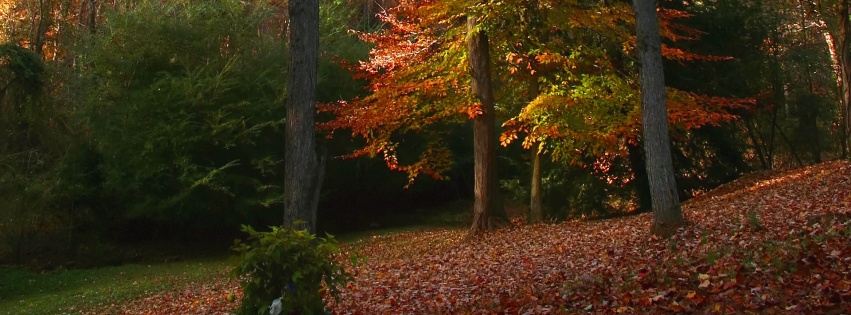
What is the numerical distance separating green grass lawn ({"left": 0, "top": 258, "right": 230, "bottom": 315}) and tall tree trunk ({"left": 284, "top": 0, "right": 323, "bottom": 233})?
4.99 meters

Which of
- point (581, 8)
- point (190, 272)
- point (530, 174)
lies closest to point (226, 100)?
point (190, 272)

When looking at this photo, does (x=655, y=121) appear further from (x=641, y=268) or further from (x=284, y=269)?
(x=284, y=269)

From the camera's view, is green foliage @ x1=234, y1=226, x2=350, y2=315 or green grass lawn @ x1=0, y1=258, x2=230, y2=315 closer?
green foliage @ x1=234, y1=226, x2=350, y2=315

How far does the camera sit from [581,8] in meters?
17.6

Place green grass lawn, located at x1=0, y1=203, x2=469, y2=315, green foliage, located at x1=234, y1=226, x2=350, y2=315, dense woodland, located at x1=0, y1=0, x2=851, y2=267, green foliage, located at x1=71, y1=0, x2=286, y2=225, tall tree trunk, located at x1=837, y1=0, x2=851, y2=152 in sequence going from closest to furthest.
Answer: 1. green foliage, located at x1=234, y1=226, x2=350, y2=315
2. green grass lawn, located at x1=0, y1=203, x2=469, y2=315
3. tall tree trunk, located at x1=837, y1=0, x2=851, y2=152
4. dense woodland, located at x1=0, y1=0, x2=851, y2=267
5. green foliage, located at x1=71, y1=0, x2=286, y2=225

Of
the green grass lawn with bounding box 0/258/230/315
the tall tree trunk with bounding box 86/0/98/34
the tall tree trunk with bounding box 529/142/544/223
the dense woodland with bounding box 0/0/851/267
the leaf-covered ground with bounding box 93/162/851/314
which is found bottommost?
the green grass lawn with bounding box 0/258/230/315

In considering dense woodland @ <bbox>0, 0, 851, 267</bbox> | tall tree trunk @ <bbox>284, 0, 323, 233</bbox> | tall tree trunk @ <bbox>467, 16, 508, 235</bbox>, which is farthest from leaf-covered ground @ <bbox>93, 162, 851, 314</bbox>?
dense woodland @ <bbox>0, 0, 851, 267</bbox>

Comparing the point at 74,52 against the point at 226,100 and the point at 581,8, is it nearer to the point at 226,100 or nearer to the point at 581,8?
the point at 226,100

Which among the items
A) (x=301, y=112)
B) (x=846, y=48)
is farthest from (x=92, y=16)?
(x=846, y=48)

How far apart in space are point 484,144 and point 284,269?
10109mm

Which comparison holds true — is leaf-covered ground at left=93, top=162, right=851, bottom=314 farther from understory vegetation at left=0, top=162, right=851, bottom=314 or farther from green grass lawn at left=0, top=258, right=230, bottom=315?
green grass lawn at left=0, top=258, right=230, bottom=315

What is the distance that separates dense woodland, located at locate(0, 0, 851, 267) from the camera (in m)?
17.3

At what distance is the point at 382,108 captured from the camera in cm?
1798

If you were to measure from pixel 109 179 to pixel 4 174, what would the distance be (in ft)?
8.93
